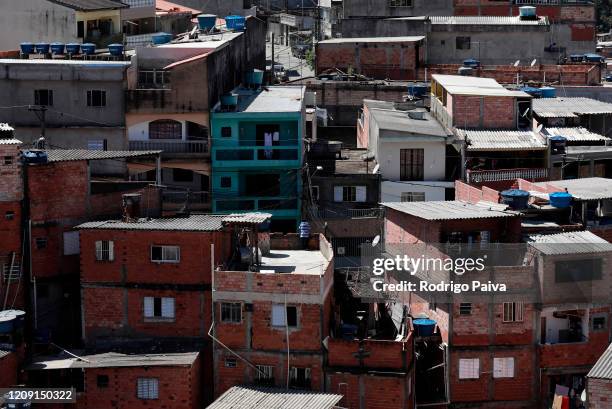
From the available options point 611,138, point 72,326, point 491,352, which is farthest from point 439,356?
point 611,138

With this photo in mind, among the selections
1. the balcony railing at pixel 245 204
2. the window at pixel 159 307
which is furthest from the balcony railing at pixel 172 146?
the window at pixel 159 307

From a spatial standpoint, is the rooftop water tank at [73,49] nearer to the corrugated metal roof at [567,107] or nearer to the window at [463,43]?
the corrugated metal roof at [567,107]

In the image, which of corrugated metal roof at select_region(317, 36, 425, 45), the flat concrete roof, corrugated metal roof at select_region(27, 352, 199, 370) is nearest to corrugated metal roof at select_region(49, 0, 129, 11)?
corrugated metal roof at select_region(317, 36, 425, 45)

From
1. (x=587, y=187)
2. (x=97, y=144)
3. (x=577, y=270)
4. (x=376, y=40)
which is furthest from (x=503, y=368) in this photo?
(x=376, y=40)

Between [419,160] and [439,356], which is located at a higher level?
[419,160]

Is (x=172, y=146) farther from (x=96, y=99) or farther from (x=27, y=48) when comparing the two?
(x=27, y=48)

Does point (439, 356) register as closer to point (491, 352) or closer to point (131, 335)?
point (491, 352)

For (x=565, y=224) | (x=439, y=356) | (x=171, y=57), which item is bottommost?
(x=439, y=356)
